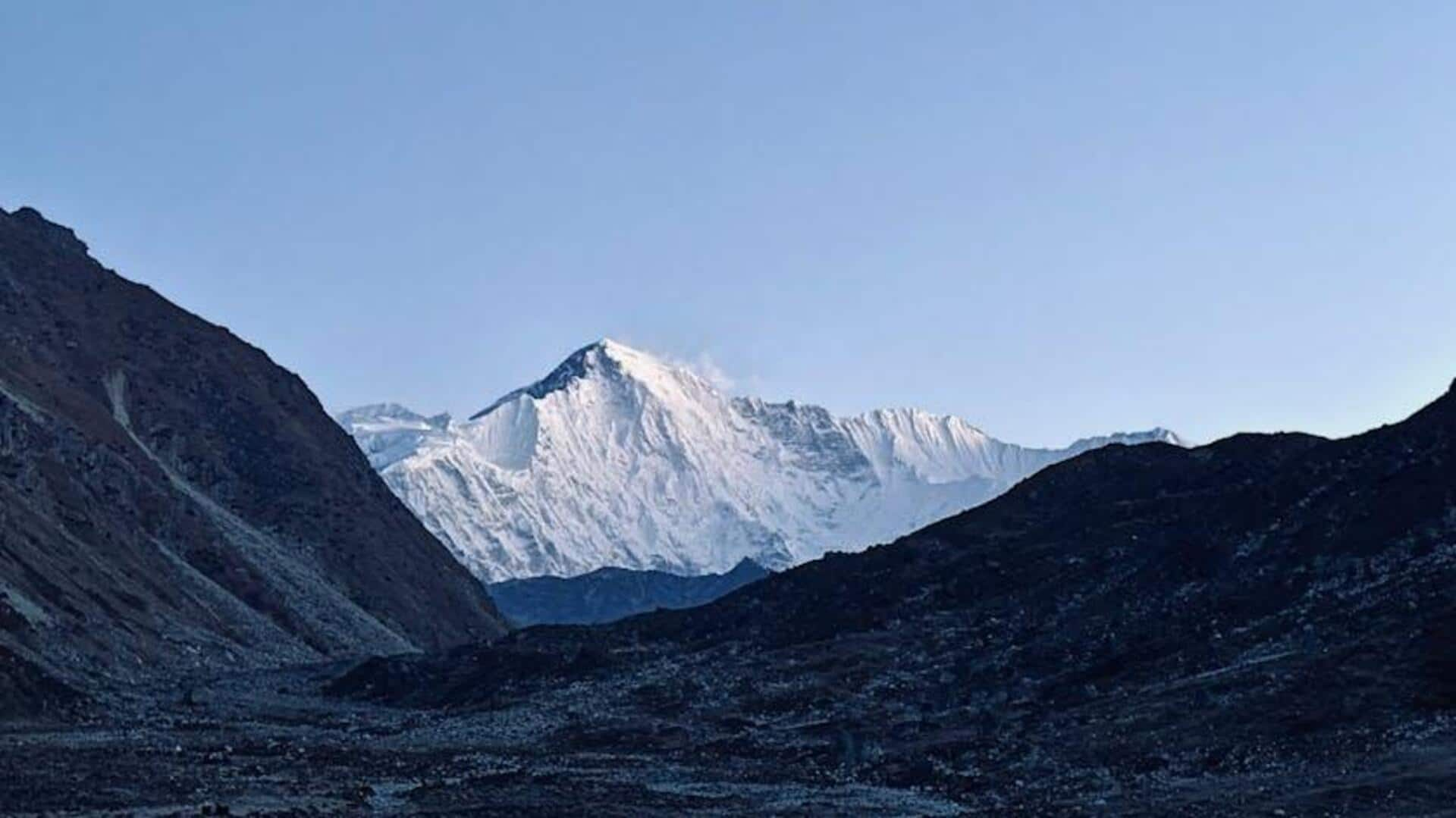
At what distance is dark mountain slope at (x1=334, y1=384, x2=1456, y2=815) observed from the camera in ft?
184

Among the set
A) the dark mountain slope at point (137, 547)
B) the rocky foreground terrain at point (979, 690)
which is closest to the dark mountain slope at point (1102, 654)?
the rocky foreground terrain at point (979, 690)

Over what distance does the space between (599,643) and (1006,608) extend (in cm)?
3295

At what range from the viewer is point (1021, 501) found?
133625mm

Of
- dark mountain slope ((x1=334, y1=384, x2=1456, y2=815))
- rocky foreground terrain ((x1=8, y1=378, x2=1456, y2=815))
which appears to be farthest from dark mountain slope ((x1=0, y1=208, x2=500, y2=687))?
dark mountain slope ((x1=334, y1=384, x2=1456, y2=815))

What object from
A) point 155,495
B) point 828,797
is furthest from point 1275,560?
point 155,495

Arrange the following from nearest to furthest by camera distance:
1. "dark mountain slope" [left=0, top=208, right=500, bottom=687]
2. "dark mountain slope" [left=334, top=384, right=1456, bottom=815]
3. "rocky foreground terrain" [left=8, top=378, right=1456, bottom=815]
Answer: "rocky foreground terrain" [left=8, top=378, right=1456, bottom=815], "dark mountain slope" [left=334, top=384, right=1456, bottom=815], "dark mountain slope" [left=0, top=208, right=500, bottom=687]

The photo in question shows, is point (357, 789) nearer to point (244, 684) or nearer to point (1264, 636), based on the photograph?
point (1264, 636)

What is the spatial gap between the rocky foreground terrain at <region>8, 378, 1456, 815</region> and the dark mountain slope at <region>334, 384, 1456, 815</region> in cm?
24

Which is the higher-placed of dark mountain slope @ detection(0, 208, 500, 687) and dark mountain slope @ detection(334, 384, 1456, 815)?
dark mountain slope @ detection(0, 208, 500, 687)

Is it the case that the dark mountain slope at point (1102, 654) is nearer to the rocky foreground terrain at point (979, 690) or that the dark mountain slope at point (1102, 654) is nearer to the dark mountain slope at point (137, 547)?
Answer: the rocky foreground terrain at point (979, 690)

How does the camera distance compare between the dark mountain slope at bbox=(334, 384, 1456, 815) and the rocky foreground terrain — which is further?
the dark mountain slope at bbox=(334, 384, 1456, 815)

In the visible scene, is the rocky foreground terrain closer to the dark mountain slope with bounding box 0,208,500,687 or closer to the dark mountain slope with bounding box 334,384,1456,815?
the dark mountain slope with bounding box 334,384,1456,815

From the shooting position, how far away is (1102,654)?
8300cm

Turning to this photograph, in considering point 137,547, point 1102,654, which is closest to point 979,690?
point 1102,654
